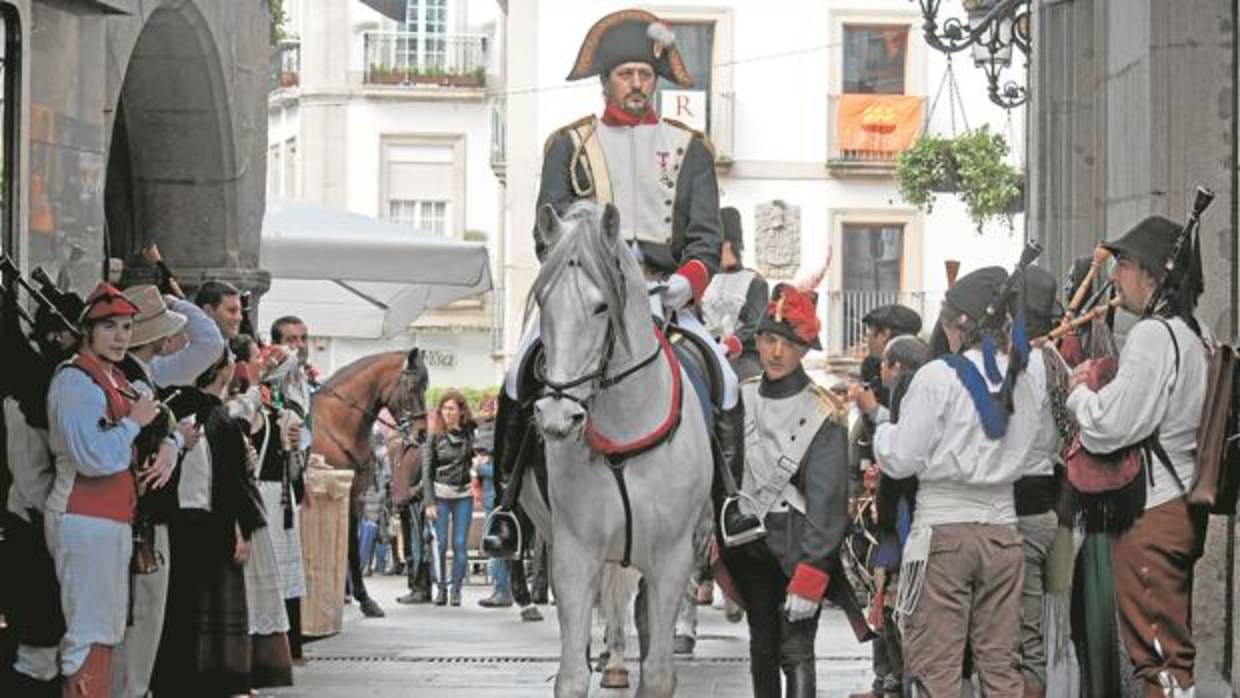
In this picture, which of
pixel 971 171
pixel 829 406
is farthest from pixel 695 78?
pixel 829 406

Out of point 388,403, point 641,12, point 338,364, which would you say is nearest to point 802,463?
point 641,12

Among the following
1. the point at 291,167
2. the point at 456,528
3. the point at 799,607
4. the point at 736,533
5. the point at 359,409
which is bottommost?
the point at 456,528

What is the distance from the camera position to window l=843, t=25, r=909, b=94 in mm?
52281

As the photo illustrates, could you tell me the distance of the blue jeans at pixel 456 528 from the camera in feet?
78.7

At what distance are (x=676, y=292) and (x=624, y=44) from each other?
124 cm

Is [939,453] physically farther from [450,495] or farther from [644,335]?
[450,495]

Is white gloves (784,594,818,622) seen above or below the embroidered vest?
below

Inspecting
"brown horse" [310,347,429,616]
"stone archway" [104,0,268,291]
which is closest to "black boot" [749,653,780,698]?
"stone archway" [104,0,268,291]

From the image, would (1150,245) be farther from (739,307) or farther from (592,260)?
(739,307)

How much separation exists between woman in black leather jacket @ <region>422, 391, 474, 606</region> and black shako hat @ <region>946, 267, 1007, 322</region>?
13.0 m

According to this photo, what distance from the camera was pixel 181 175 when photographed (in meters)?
18.1

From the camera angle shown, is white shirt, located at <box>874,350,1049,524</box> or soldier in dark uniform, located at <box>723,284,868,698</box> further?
soldier in dark uniform, located at <box>723,284,868,698</box>

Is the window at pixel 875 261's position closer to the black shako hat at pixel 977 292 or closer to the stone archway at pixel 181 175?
the stone archway at pixel 181 175

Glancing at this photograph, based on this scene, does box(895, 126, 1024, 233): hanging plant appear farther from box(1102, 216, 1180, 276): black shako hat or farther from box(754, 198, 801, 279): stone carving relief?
box(1102, 216, 1180, 276): black shako hat
